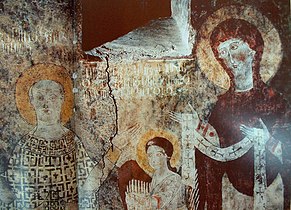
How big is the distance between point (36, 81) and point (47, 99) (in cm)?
12

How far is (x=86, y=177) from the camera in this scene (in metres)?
2.65

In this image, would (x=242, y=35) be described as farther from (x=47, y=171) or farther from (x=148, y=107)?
(x=47, y=171)

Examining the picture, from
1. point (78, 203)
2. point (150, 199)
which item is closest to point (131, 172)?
point (150, 199)

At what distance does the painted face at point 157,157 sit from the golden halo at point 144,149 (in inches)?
1.2

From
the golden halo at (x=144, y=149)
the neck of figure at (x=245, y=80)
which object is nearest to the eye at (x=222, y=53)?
the neck of figure at (x=245, y=80)

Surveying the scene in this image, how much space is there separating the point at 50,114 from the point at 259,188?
1280 millimetres

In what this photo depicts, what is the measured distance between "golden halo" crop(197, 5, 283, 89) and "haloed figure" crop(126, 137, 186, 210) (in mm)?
480

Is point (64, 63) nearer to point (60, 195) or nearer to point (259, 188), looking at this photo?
point (60, 195)

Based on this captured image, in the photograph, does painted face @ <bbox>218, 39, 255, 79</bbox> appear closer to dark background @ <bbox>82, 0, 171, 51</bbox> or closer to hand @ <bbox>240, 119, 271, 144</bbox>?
Result: hand @ <bbox>240, 119, 271, 144</bbox>

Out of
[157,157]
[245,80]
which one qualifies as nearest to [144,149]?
[157,157]

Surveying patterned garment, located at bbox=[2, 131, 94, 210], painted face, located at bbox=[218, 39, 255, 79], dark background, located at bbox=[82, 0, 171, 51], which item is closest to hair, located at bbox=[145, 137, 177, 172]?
patterned garment, located at bbox=[2, 131, 94, 210]

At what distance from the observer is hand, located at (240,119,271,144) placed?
2.37m

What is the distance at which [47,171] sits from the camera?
2611 mm

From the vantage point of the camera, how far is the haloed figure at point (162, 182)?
99.2 inches
